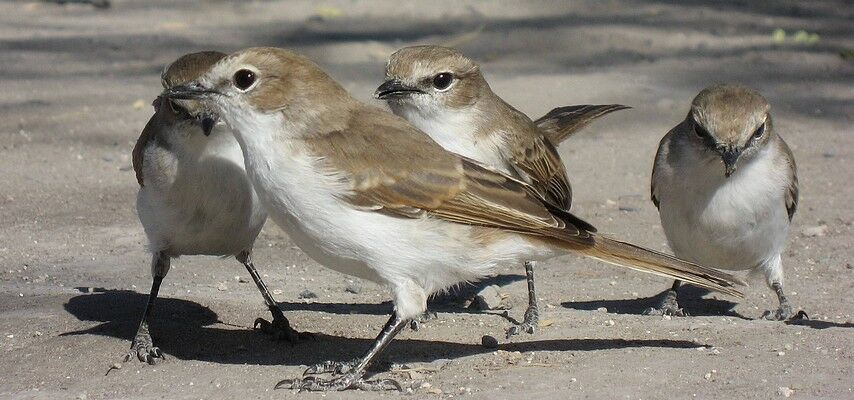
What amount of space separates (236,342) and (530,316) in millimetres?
1667

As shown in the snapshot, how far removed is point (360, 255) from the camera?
19.3 ft

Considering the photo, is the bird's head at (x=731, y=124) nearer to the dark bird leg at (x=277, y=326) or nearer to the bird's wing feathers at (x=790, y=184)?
the bird's wing feathers at (x=790, y=184)

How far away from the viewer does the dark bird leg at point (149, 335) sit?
21.5 ft

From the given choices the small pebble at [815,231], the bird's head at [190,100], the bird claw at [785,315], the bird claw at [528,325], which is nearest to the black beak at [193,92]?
the bird's head at [190,100]

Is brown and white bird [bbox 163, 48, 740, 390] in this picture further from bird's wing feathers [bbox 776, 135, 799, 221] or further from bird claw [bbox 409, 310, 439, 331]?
bird's wing feathers [bbox 776, 135, 799, 221]

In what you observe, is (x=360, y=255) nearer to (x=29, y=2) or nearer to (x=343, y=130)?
(x=343, y=130)

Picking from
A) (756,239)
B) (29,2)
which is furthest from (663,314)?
(29,2)

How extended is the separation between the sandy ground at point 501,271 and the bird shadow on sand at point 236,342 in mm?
19

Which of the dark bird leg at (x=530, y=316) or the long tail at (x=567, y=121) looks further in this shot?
the long tail at (x=567, y=121)

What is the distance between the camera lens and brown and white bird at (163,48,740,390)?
584cm

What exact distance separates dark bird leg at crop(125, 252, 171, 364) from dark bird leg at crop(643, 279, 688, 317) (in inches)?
114

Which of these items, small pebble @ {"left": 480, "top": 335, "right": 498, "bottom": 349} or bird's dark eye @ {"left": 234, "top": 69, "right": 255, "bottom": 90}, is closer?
bird's dark eye @ {"left": 234, "top": 69, "right": 255, "bottom": 90}

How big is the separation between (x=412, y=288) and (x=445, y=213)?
1.27 feet

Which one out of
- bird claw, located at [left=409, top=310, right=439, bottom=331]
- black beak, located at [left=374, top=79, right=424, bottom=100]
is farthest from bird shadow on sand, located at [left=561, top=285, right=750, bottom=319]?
black beak, located at [left=374, top=79, right=424, bottom=100]
